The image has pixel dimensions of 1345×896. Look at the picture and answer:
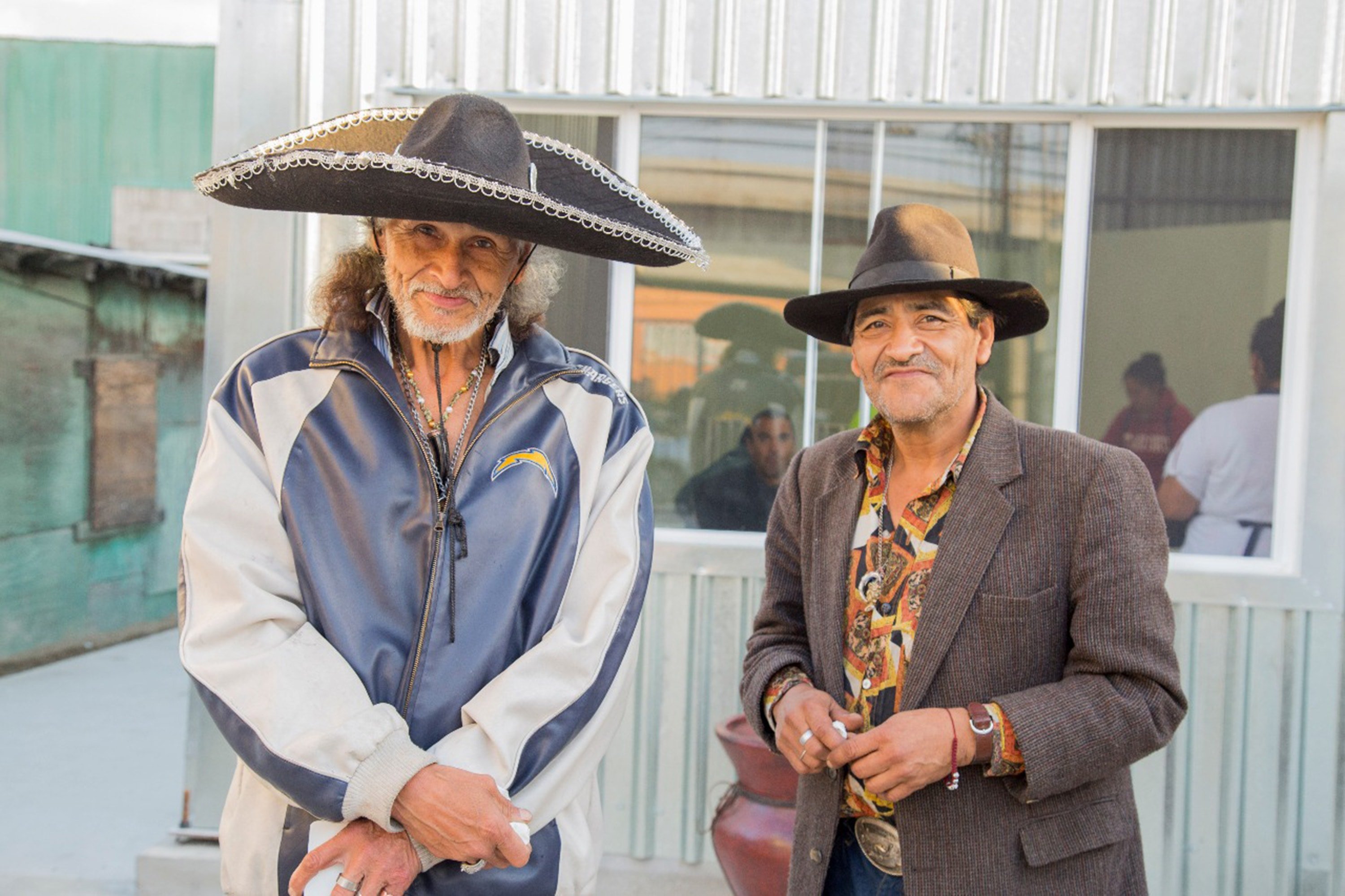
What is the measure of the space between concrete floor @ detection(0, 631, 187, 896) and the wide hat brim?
132 inches

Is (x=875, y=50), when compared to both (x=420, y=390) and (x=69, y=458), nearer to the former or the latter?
(x=420, y=390)

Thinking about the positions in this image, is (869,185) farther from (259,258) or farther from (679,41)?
(259,258)

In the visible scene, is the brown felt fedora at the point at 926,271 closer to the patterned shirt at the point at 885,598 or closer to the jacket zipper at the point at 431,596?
the patterned shirt at the point at 885,598

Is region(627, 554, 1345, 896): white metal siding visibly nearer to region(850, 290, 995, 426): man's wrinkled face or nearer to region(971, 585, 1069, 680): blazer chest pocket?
region(850, 290, 995, 426): man's wrinkled face

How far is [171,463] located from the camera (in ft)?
30.7

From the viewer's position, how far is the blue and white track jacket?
1.74 meters

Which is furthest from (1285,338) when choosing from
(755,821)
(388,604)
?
(388,604)

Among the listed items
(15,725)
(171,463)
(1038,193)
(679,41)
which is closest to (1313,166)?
(1038,193)

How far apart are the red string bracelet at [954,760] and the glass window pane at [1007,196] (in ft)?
7.65

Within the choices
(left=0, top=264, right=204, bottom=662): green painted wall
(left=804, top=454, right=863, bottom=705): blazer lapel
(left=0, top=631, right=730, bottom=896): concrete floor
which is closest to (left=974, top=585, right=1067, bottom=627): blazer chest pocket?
(left=804, top=454, right=863, bottom=705): blazer lapel

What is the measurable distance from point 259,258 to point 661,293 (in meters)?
1.42

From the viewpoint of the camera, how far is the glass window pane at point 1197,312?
396 cm

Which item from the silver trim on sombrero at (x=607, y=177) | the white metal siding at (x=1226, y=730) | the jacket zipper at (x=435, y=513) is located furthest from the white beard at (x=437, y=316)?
the white metal siding at (x=1226, y=730)

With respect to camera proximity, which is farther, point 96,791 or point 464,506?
point 96,791
